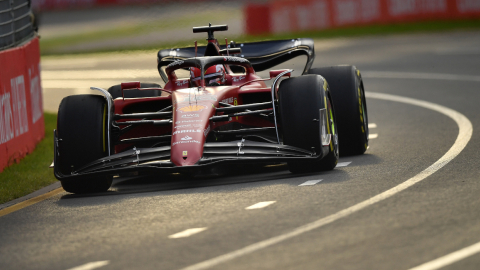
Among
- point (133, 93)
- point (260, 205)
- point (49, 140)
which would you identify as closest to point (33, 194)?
point (133, 93)

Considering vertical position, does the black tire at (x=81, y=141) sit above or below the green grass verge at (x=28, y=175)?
above

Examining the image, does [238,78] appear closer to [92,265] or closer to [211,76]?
[211,76]

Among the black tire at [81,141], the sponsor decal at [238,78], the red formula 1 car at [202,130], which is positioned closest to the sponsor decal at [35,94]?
the red formula 1 car at [202,130]

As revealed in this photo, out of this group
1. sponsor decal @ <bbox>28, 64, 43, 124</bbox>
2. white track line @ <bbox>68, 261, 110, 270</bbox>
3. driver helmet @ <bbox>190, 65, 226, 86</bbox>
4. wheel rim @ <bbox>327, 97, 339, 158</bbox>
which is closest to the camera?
white track line @ <bbox>68, 261, 110, 270</bbox>

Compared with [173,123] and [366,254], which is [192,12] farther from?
[366,254]

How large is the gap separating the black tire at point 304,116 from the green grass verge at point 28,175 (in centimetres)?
293

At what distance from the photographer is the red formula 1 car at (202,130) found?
822 centimetres

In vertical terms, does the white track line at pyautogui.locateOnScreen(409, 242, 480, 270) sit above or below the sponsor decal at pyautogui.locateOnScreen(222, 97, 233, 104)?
below

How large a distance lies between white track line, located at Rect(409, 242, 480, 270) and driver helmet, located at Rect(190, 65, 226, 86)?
5.04 m

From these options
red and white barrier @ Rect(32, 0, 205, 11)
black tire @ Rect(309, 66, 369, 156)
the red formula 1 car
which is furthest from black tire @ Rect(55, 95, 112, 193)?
red and white barrier @ Rect(32, 0, 205, 11)

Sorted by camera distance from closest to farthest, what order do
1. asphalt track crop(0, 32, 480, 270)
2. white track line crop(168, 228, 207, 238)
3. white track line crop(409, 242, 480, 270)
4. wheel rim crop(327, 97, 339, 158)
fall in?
1. white track line crop(409, 242, 480, 270)
2. asphalt track crop(0, 32, 480, 270)
3. white track line crop(168, 228, 207, 238)
4. wheel rim crop(327, 97, 339, 158)

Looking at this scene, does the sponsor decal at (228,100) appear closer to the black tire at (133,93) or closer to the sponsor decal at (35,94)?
the black tire at (133,93)

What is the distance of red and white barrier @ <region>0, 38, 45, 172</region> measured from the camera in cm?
1095

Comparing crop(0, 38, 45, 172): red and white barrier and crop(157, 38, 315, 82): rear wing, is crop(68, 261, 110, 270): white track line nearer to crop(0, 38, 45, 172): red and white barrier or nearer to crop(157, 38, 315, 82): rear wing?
crop(0, 38, 45, 172): red and white barrier
